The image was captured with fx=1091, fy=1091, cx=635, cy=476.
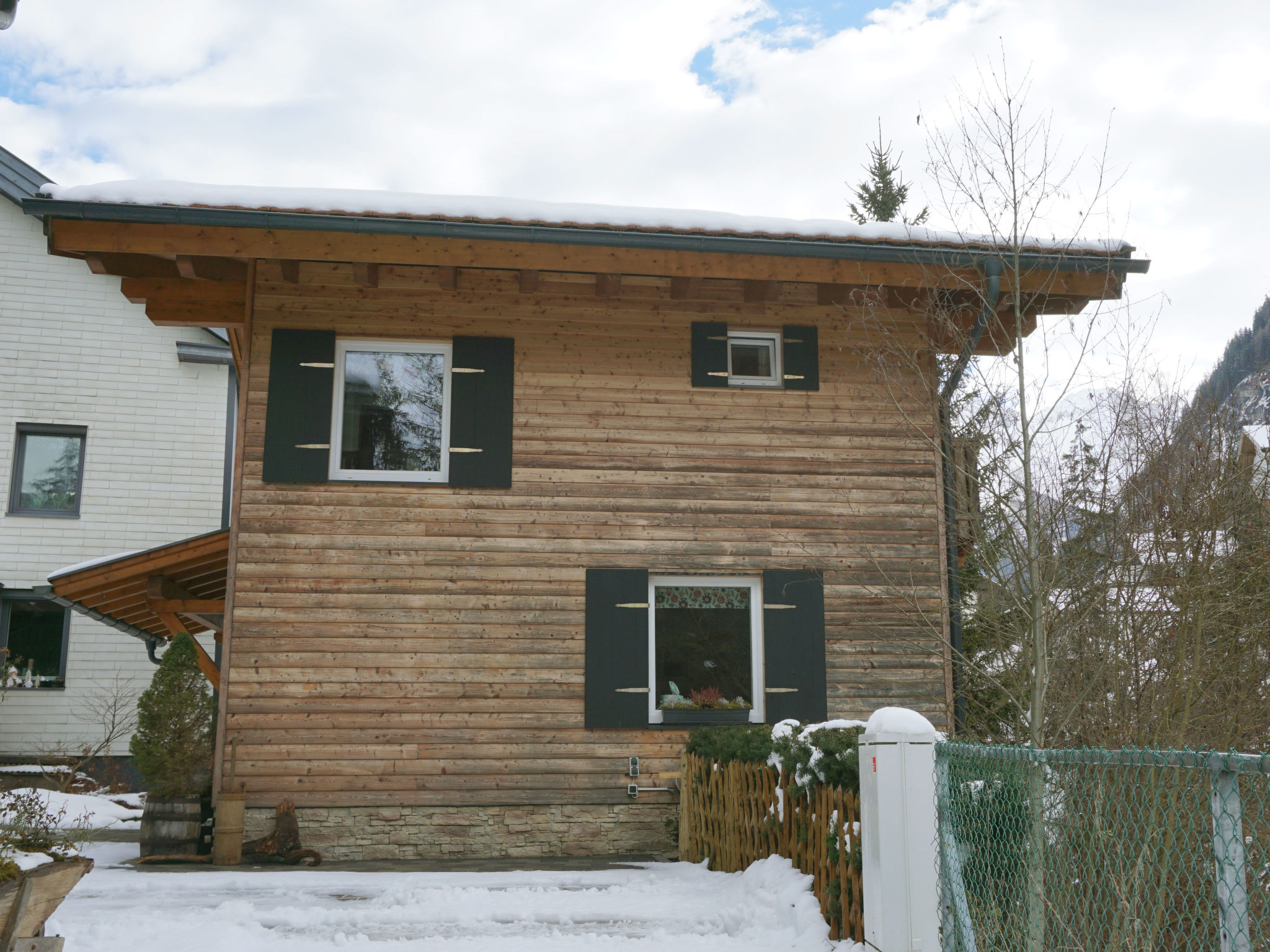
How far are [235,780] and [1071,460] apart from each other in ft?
27.8

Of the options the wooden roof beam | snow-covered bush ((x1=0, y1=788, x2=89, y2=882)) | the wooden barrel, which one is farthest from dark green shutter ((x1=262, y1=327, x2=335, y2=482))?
snow-covered bush ((x1=0, y1=788, x2=89, y2=882))

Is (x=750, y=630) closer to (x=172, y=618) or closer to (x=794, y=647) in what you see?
(x=794, y=647)

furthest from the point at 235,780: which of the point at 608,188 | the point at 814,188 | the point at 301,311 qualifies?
the point at 608,188

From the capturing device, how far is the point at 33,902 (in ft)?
11.7

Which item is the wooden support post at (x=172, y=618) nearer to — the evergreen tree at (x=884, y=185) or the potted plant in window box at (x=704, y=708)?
the potted plant in window box at (x=704, y=708)

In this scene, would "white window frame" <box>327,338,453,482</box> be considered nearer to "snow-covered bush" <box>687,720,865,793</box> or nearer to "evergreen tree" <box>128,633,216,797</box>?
"evergreen tree" <box>128,633,216,797</box>

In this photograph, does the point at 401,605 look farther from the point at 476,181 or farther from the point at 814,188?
the point at 476,181

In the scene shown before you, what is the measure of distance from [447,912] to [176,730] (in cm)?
373

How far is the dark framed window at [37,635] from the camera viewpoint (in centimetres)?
1473

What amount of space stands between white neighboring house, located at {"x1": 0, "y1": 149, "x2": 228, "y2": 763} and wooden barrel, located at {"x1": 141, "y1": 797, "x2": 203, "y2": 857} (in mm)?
6873

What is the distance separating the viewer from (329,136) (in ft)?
108

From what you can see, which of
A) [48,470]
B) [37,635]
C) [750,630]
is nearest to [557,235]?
[750,630]

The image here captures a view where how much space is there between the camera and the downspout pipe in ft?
26.8

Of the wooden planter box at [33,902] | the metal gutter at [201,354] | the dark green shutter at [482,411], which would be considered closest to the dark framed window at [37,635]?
the metal gutter at [201,354]
